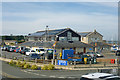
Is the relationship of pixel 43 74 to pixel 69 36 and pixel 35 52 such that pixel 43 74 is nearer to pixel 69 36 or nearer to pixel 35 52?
pixel 35 52

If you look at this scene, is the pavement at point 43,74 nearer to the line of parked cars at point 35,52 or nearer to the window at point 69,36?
the line of parked cars at point 35,52

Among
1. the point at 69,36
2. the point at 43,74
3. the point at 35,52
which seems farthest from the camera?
the point at 69,36

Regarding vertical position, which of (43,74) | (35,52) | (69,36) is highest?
(69,36)

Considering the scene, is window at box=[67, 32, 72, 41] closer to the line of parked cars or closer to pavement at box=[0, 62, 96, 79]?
the line of parked cars

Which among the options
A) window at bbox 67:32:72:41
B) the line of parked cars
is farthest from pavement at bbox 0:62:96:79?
window at bbox 67:32:72:41

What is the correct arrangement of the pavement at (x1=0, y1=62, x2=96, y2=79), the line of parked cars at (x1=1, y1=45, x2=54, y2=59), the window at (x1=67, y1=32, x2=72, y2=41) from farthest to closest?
the window at (x1=67, y1=32, x2=72, y2=41)
the line of parked cars at (x1=1, y1=45, x2=54, y2=59)
the pavement at (x1=0, y1=62, x2=96, y2=79)

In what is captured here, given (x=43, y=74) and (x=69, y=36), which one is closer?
(x=43, y=74)

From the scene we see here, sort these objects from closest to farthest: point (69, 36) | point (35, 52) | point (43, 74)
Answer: point (43, 74)
point (35, 52)
point (69, 36)

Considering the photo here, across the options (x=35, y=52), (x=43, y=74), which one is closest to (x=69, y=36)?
(x=35, y=52)

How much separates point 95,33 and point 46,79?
45.9 m

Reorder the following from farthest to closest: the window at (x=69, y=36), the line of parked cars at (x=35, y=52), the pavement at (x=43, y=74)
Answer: the window at (x=69, y=36), the line of parked cars at (x=35, y=52), the pavement at (x=43, y=74)

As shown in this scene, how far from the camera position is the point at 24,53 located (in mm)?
44344

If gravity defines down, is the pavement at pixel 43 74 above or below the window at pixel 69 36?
below

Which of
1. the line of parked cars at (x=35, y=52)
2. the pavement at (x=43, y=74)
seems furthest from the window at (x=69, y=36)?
the pavement at (x=43, y=74)
